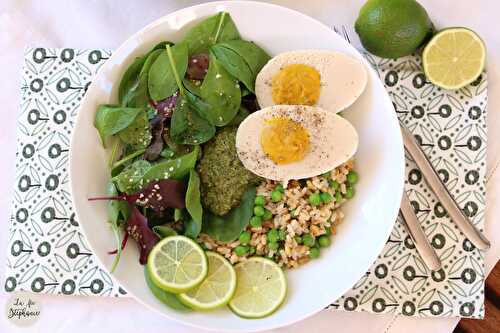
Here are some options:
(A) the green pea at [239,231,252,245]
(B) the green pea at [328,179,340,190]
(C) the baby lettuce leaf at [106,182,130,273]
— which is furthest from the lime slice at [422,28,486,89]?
(C) the baby lettuce leaf at [106,182,130,273]

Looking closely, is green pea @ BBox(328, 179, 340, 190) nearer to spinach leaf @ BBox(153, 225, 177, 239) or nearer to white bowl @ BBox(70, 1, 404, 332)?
white bowl @ BBox(70, 1, 404, 332)

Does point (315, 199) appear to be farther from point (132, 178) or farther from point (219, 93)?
point (132, 178)

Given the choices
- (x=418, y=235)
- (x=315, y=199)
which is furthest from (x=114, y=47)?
(x=418, y=235)

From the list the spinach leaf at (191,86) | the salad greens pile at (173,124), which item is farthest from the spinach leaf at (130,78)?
the spinach leaf at (191,86)

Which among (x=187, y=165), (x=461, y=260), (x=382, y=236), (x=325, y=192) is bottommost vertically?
(x=461, y=260)

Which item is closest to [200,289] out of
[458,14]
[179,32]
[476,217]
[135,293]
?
[135,293]

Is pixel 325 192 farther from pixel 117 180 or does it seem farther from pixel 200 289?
pixel 117 180
